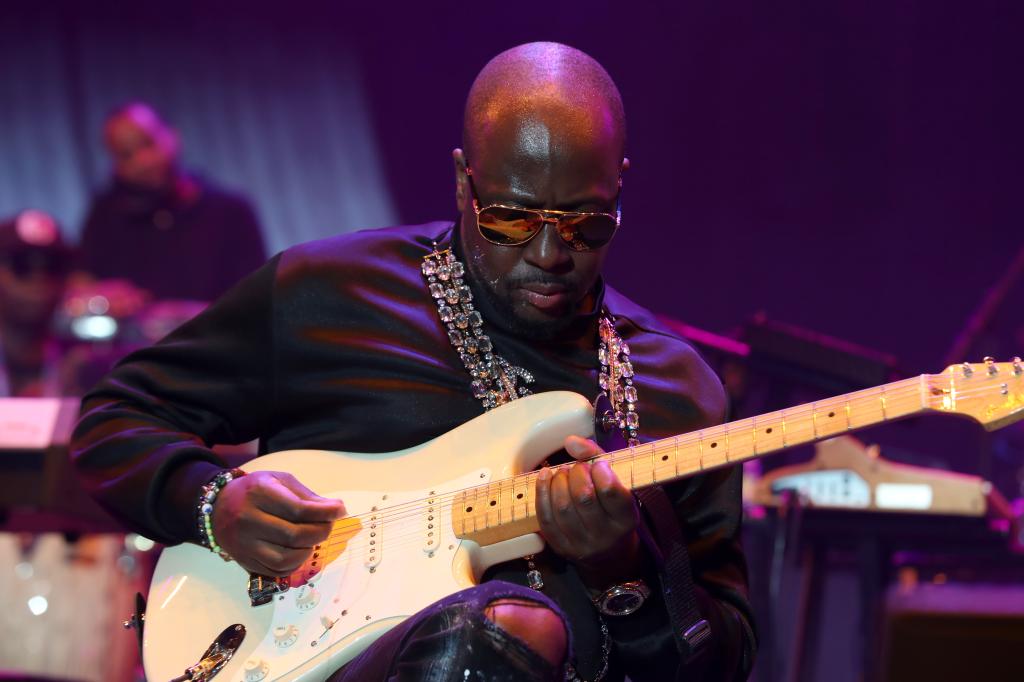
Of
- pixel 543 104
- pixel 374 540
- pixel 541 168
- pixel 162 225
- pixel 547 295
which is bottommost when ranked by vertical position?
pixel 374 540

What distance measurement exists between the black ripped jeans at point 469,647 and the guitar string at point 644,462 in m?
0.43

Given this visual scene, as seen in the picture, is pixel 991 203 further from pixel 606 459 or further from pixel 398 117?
pixel 606 459

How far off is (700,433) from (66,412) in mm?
2504

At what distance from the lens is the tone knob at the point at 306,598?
100 inches

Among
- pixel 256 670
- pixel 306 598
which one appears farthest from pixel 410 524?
pixel 256 670

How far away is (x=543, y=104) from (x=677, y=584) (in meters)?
1.13

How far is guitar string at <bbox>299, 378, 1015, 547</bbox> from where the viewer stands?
90.1 inches

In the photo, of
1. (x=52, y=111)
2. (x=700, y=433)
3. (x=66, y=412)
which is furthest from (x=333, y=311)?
(x=52, y=111)

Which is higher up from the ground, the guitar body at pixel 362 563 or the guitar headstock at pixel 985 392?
the guitar headstock at pixel 985 392

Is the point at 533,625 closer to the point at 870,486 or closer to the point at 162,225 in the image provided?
the point at 870,486

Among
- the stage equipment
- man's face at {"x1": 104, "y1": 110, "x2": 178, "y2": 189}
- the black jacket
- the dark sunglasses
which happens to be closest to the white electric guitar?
the black jacket

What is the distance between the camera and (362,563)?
257cm

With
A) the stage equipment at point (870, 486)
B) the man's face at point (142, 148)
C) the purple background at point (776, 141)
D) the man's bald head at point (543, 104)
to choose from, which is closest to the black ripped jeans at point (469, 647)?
the man's bald head at point (543, 104)

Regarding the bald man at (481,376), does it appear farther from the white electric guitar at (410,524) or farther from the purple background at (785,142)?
the purple background at (785,142)
